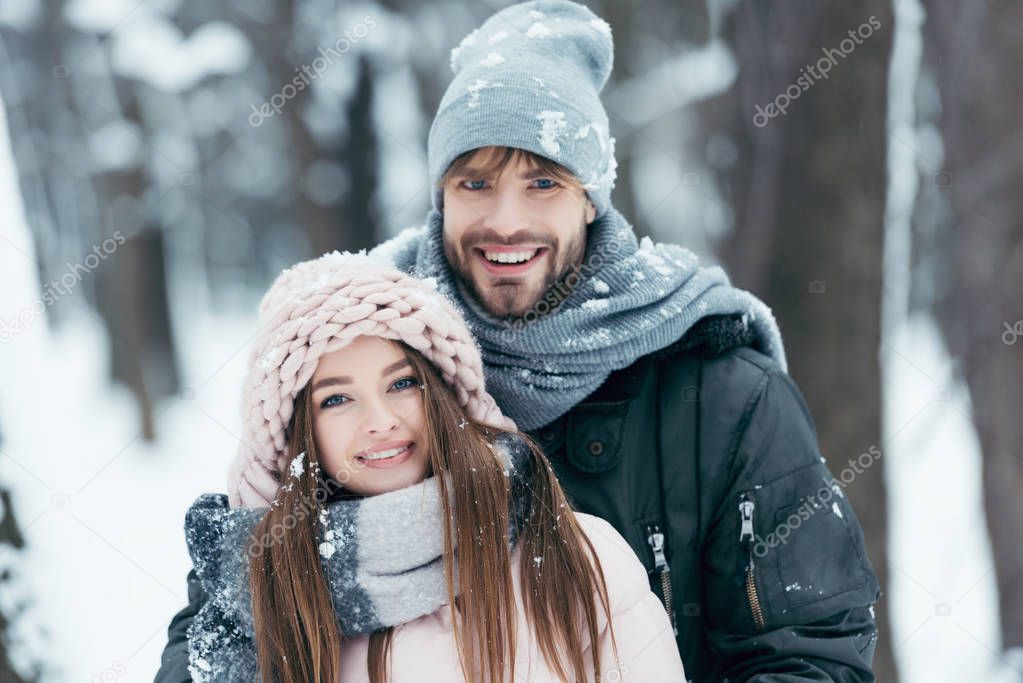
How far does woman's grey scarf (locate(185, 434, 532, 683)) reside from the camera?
186 cm

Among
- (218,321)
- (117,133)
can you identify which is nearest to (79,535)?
(117,133)

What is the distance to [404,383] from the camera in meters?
1.96

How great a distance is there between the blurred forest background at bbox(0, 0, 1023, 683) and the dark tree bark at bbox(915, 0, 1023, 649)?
11 millimetres

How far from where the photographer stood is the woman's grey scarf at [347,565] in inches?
73.1

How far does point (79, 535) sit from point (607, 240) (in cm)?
287

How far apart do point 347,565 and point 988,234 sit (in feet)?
11.5

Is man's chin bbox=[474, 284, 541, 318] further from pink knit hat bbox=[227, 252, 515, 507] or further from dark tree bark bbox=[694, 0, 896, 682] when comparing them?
dark tree bark bbox=[694, 0, 896, 682]

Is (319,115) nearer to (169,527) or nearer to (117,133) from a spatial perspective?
(117,133)

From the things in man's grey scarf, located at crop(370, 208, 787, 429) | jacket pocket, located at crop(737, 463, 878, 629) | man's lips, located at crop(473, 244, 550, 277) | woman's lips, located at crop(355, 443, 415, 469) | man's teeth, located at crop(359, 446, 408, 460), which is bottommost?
jacket pocket, located at crop(737, 463, 878, 629)
